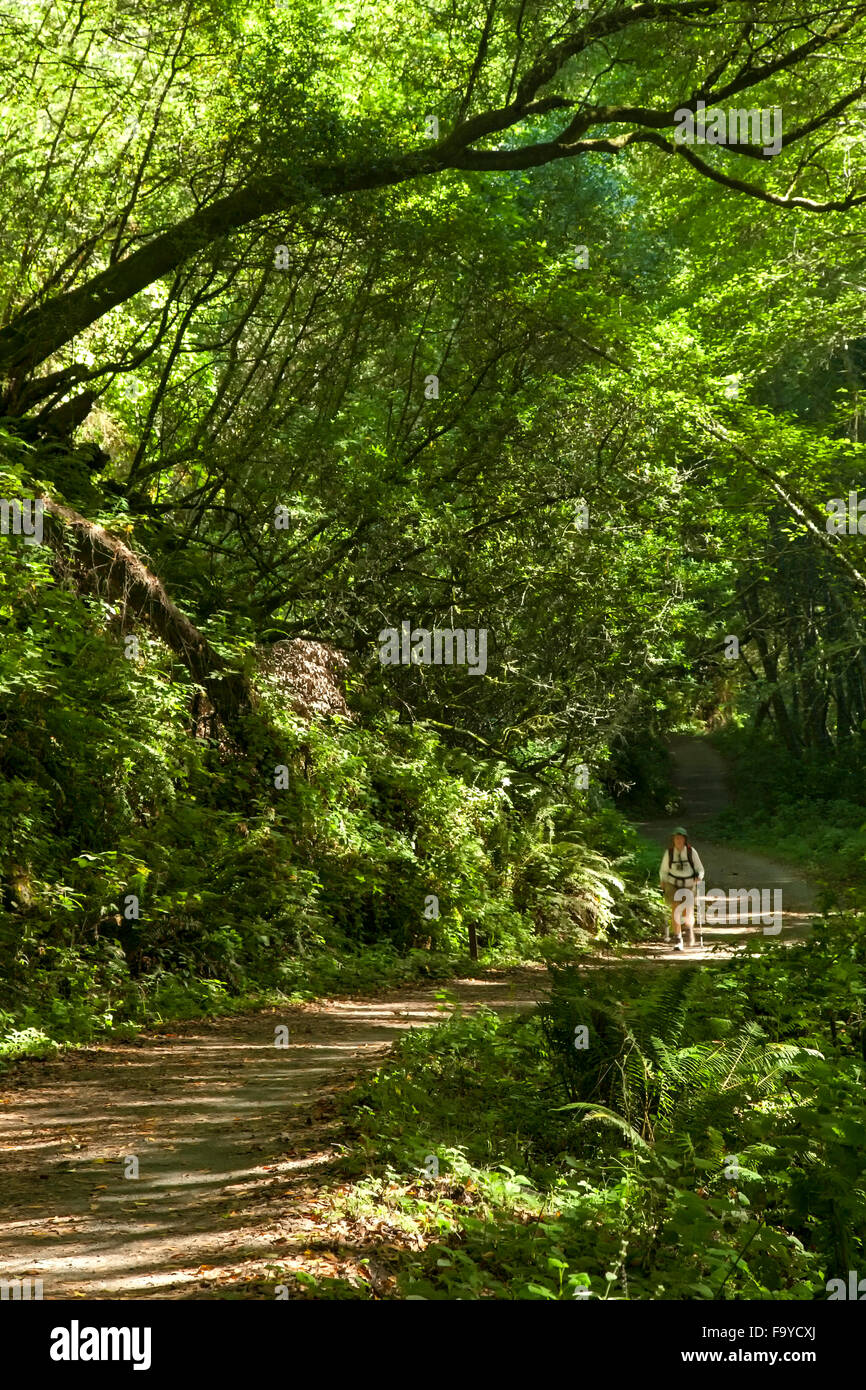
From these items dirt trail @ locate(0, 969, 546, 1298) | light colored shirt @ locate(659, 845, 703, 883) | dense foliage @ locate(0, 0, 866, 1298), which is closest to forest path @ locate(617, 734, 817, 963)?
light colored shirt @ locate(659, 845, 703, 883)

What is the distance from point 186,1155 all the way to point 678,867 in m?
10.5

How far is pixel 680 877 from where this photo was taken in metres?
15.3

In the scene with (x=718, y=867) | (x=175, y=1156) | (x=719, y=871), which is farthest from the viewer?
(x=718, y=867)

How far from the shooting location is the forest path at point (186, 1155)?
420 centimetres

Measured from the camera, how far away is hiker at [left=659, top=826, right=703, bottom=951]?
1512cm

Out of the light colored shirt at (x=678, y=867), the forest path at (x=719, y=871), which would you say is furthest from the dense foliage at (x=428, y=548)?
the light colored shirt at (x=678, y=867)

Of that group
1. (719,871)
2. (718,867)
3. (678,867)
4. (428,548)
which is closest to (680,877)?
(678,867)

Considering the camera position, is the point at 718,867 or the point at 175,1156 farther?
the point at 718,867

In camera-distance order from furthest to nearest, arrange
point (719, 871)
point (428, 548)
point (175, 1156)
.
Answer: point (719, 871), point (428, 548), point (175, 1156)

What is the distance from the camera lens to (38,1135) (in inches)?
235

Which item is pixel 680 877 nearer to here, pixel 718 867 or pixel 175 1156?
pixel 175 1156

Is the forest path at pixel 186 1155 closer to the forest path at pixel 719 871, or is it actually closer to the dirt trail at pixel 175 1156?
the dirt trail at pixel 175 1156

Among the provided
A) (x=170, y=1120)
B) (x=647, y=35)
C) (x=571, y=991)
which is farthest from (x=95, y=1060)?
(x=647, y=35)
